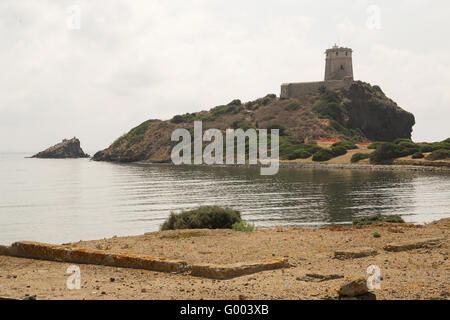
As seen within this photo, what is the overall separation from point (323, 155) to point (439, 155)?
2220 centimetres

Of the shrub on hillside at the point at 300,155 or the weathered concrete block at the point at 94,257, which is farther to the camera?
the shrub on hillside at the point at 300,155

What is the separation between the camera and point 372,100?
127 metres

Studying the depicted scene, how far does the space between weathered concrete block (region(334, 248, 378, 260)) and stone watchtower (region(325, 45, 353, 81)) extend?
411 ft

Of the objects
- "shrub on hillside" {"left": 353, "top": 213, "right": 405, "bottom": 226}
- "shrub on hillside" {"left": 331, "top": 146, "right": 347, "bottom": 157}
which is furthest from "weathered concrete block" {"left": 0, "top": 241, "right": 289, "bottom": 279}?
"shrub on hillside" {"left": 331, "top": 146, "right": 347, "bottom": 157}

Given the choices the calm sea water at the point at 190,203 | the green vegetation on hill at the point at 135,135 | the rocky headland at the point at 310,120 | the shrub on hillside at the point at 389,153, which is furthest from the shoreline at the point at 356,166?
the green vegetation on hill at the point at 135,135

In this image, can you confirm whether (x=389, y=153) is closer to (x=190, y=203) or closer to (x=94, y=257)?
(x=190, y=203)

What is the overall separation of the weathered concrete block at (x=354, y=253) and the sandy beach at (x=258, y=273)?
9 centimetres

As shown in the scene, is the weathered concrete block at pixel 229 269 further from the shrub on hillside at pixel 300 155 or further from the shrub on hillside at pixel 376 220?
the shrub on hillside at pixel 300 155

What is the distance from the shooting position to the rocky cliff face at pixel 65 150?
602 feet

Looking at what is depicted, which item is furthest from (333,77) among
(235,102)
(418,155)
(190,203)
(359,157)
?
(190,203)

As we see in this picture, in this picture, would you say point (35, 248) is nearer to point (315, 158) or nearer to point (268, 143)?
point (315, 158)

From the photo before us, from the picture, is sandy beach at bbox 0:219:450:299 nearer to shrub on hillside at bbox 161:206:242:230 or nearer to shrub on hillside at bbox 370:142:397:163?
shrub on hillside at bbox 161:206:242:230
